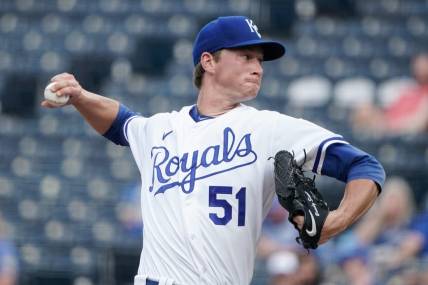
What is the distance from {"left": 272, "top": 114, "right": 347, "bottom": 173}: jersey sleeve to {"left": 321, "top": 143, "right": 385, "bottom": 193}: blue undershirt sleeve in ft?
0.08

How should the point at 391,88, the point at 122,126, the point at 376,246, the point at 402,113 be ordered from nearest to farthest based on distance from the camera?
the point at 122,126
the point at 376,246
the point at 402,113
the point at 391,88

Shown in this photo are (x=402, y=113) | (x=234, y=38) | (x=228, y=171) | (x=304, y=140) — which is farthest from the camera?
(x=402, y=113)

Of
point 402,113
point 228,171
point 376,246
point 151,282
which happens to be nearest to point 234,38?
point 228,171

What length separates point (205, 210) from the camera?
4.08 metres

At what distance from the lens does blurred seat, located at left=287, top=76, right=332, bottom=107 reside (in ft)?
32.3

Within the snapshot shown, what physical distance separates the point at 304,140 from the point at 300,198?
24cm

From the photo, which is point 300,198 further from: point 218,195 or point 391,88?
point 391,88

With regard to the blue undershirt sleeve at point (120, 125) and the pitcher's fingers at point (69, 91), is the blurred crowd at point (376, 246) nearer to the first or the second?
the blue undershirt sleeve at point (120, 125)

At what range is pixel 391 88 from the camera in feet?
32.0

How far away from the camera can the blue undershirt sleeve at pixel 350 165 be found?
12.5ft

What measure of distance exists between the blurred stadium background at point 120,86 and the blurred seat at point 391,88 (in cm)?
6

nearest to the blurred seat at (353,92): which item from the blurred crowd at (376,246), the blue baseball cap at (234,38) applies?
the blurred crowd at (376,246)

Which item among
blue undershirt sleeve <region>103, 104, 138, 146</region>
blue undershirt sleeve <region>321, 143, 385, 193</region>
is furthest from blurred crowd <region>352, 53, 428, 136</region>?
blue undershirt sleeve <region>321, 143, 385, 193</region>

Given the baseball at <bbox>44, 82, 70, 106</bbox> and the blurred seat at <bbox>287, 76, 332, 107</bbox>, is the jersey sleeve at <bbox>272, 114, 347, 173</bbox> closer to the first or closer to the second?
the baseball at <bbox>44, 82, 70, 106</bbox>
